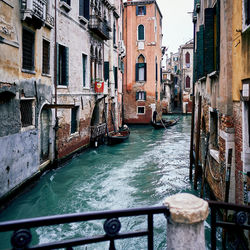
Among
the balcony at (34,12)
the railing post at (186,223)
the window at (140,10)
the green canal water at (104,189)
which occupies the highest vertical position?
the window at (140,10)

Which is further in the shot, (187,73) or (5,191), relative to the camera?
(187,73)

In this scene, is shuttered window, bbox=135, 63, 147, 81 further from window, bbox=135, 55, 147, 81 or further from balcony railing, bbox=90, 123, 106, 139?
balcony railing, bbox=90, 123, 106, 139

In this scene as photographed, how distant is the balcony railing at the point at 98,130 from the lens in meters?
13.3

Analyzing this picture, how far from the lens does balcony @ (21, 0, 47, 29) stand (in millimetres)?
6574

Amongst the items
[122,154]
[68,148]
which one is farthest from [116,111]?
[68,148]

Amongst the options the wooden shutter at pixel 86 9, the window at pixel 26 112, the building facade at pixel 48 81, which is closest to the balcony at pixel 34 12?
the building facade at pixel 48 81

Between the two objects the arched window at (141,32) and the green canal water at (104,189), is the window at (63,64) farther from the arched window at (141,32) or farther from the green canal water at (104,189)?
the arched window at (141,32)

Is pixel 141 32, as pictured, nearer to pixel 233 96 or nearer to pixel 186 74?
pixel 186 74

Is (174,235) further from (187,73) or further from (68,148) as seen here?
(187,73)

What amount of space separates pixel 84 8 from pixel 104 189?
8.26 metres

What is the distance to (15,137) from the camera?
6.50 metres

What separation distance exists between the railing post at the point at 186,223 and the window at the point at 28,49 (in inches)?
259

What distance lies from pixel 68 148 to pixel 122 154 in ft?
9.48

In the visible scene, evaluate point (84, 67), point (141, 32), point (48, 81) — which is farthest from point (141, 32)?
point (48, 81)
